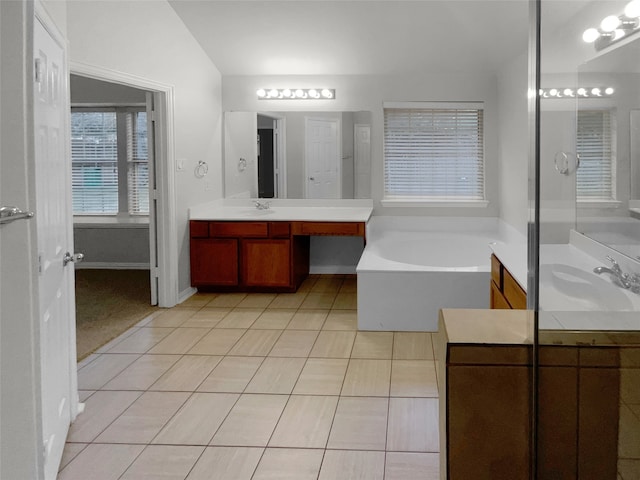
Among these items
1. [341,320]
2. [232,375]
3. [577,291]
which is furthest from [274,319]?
[577,291]

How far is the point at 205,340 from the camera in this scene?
435cm

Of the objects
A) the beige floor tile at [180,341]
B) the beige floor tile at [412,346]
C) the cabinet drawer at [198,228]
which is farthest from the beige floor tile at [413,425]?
the cabinet drawer at [198,228]

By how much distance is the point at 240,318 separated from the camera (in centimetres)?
493

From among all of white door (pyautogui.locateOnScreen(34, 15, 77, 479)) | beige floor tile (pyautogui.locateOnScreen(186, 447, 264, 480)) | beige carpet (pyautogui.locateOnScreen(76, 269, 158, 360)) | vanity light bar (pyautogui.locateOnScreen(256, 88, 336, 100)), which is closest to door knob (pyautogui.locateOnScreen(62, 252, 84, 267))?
white door (pyautogui.locateOnScreen(34, 15, 77, 479))

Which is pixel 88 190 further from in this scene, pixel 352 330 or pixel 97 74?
pixel 352 330

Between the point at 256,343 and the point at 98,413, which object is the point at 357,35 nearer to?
the point at 256,343

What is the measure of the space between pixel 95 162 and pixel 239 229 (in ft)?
7.86

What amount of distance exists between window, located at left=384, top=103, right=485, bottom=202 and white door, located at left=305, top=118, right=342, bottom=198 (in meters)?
0.47

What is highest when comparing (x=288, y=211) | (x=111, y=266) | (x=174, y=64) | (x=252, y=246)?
(x=174, y=64)

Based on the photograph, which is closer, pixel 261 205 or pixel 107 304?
pixel 107 304

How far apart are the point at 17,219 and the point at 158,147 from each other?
3459 mm

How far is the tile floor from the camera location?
258cm

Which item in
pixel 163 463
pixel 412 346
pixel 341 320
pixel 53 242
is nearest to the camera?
pixel 53 242

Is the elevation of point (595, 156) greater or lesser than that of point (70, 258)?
greater
